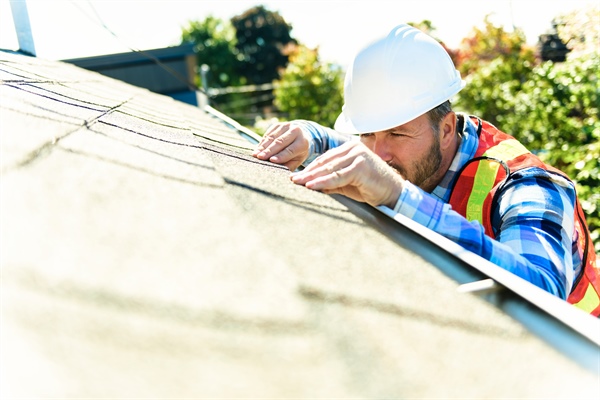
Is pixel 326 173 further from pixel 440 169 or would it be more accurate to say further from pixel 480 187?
pixel 440 169

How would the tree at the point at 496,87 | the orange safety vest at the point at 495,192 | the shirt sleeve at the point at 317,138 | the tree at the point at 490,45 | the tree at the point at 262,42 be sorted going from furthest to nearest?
the tree at the point at 262,42
the tree at the point at 490,45
the tree at the point at 496,87
the shirt sleeve at the point at 317,138
the orange safety vest at the point at 495,192

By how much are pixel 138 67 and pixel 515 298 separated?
14547 millimetres

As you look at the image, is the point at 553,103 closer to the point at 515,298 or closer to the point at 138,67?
the point at 515,298

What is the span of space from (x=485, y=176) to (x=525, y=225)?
515 millimetres

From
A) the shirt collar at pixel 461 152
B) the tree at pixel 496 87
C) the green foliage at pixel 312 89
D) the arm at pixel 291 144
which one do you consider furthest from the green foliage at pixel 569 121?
the green foliage at pixel 312 89

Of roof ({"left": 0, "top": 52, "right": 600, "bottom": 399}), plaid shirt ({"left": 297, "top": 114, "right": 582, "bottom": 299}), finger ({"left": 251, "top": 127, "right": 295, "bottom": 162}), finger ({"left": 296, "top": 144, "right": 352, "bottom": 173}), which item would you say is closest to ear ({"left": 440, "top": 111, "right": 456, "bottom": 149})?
plaid shirt ({"left": 297, "top": 114, "right": 582, "bottom": 299})

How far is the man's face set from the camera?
2.65 meters

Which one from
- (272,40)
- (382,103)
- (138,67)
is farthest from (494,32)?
(272,40)

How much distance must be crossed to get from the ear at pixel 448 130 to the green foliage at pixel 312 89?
13.9 meters

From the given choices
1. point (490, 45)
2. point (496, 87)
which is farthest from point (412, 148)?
point (490, 45)

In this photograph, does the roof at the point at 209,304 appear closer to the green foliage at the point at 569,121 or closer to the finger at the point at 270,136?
the finger at the point at 270,136

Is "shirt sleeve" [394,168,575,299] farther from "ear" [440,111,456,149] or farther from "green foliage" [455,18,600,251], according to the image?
"green foliage" [455,18,600,251]

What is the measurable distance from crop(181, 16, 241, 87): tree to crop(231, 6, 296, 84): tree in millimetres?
1764

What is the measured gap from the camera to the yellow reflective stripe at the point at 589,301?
2268 millimetres
